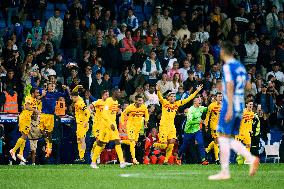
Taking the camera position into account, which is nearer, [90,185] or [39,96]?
[90,185]

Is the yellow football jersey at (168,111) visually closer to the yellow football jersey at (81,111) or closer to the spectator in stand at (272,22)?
the yellow football jersey at (81,111)

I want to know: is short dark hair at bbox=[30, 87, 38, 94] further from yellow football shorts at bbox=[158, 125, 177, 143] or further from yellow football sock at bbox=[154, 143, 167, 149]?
yellow football sock at bbox=[154, 143, 167, 149]

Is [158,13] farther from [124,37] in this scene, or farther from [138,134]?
[138,134]

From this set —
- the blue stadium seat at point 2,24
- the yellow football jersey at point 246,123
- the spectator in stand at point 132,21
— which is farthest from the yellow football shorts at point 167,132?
the blue stadium seat at point 2,24

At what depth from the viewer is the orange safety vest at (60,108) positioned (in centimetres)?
2516

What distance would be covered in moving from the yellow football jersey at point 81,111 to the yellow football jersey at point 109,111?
2.06m

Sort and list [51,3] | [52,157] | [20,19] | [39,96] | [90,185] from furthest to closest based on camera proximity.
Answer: [51,3] → [20,19] → [52,157] → [39,96] → [90,185]

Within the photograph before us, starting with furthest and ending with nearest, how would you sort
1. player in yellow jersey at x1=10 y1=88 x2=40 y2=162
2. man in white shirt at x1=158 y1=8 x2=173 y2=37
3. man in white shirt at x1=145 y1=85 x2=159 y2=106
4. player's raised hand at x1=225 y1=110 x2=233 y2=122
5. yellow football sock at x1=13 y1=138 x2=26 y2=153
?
man in white shirt at x1=158 y1=8 x2=173 y2=37 → man in white shirt at x1=145 y1=85 x2=159 y2=106 → player in yellow jersey at x1=10 y1=88 x2=40 y2=162 → yellow football sock at x1=13 y1=138 x2=26 y2=153 → player's raised hand at x1=225 y1=110 x2=233 y2=122

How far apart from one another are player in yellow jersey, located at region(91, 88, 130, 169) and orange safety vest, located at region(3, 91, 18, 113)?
3504 mm

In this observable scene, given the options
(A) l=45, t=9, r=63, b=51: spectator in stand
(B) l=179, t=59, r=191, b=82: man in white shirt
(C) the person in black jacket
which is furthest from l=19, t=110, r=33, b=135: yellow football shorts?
(B) l=179, t=59, r=191, b=82: man in white shirt

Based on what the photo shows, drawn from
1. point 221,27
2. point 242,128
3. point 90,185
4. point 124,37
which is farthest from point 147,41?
point 90,185

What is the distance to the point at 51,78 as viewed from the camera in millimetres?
24625

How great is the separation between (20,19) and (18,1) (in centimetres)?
104

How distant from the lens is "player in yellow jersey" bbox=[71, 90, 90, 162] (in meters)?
24.4
